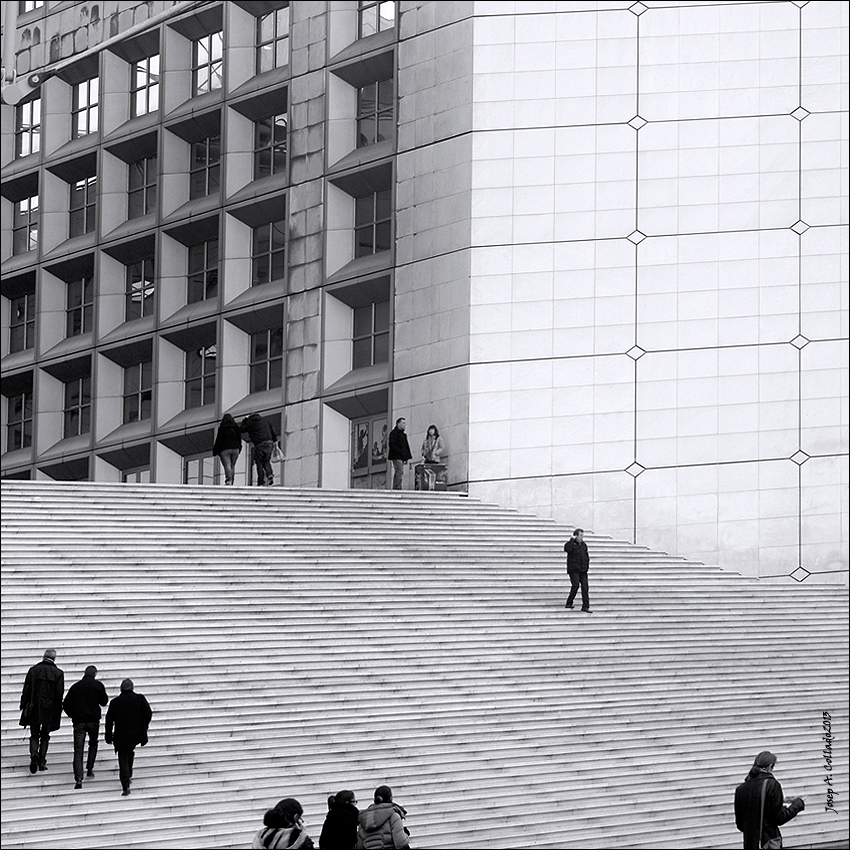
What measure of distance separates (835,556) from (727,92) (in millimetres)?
8729

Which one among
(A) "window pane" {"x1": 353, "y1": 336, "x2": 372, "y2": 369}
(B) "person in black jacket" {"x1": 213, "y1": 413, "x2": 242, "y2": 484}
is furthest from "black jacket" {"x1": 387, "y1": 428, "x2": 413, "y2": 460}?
(A) "window pane" {"x1": 353, "y1": 336, "x2": 372, "y2": 369}

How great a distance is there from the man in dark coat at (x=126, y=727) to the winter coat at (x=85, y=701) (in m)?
0.14

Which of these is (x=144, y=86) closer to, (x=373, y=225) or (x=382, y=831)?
(x=373, y=225)

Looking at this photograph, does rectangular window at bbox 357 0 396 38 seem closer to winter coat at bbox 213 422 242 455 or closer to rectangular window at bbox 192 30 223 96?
rectangular window at bbox 192 30 223 96

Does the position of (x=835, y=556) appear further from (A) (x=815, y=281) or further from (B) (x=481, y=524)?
(B) (x=481, y=524)

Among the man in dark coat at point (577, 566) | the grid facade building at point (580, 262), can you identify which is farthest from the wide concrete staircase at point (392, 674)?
the grid facade building at point (580, 262)

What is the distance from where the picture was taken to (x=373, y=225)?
35656 mm

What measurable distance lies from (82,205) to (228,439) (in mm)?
16432

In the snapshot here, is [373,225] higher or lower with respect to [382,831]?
higher

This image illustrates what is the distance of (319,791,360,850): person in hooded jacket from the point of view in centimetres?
1191

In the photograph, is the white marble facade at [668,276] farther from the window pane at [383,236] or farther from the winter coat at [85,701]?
the winter coat at [85,701]

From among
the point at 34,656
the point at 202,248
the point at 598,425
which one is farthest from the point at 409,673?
the point at 202,248

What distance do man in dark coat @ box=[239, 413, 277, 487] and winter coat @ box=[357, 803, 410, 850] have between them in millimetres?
15715

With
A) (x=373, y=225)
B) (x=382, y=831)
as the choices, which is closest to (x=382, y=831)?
(x=382, y=831)
